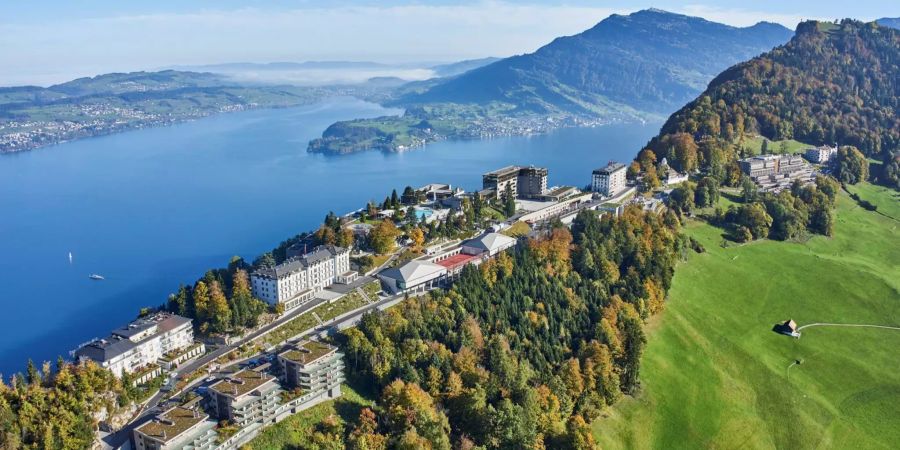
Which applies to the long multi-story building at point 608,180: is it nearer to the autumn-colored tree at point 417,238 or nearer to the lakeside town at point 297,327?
the lakeside town at point 297,327

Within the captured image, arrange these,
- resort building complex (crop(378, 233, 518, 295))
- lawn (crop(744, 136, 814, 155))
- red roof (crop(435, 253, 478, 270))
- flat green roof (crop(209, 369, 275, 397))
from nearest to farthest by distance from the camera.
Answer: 1. flat green roof (crop(209, 369, 275, 397))
2. resort building complex (crop(378, 233, 518, 295))
3. red roof (crop(435, 253, 478, 270))
4. lawn (crop(744, 136, 814, 155))

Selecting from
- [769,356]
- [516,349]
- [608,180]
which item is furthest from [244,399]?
[608,180]

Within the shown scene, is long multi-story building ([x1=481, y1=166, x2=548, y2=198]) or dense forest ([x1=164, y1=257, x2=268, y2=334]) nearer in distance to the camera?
dense forest ([x1=164, y1=257, x2=268, y2=334])

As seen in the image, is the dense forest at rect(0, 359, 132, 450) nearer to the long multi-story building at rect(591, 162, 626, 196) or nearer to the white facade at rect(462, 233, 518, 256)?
the white facade at rect(462, 233, 518, 256)

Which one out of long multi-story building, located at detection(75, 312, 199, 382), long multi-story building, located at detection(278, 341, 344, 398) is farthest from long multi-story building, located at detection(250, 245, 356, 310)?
long multi-story building, located at detection(278, 341, 344, 398)

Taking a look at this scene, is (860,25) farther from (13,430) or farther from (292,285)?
(13,430)

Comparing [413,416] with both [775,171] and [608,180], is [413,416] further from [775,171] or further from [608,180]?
[775,171]

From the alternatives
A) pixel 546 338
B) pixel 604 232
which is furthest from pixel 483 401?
pixel 604 232

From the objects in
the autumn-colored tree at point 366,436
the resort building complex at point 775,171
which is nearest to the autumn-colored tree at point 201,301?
the autumn-colored tree at point 366,436
